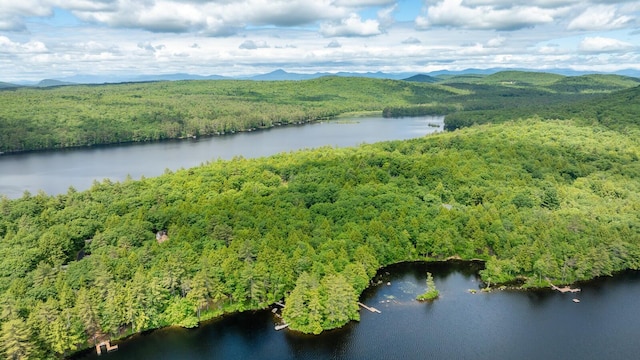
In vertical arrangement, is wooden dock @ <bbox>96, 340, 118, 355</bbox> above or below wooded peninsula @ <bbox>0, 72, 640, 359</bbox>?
below

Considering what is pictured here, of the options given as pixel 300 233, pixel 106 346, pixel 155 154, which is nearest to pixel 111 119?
pixel 155 154

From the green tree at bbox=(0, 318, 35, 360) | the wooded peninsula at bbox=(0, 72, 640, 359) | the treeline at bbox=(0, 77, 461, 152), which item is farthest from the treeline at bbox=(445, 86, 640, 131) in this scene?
the green tree at bbox=(0, 318, 35, 360)

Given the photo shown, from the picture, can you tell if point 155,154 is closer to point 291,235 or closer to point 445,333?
point 291,235

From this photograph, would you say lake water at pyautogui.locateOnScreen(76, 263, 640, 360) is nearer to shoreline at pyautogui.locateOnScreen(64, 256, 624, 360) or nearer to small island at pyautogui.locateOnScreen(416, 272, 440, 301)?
shoreline at pyautogui.locateOnScreen(64, 256, 624, 360)

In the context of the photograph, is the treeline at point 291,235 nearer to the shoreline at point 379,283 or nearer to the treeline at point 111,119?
the shoreline at point 379,283

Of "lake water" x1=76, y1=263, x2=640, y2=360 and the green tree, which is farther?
"lake water" x1=76, y1=263, x2=640, y2=360

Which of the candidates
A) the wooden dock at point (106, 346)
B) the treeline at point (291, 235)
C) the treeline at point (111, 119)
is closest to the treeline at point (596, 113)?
the treeline at point (291, 235)
